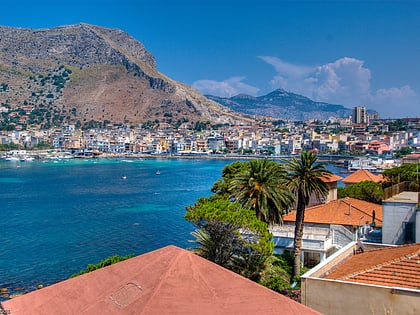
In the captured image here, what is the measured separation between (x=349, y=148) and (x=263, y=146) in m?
27.1

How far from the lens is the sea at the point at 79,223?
1037 inches

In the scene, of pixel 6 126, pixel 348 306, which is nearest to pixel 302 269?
pixel 348 306

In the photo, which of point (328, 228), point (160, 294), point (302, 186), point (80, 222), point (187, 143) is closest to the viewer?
point (160, 294)

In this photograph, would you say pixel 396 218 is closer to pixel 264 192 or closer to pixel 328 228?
pixel 328 228

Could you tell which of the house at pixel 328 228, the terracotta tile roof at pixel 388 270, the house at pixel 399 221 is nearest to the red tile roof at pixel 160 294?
the terracotta tile roof at pixel 388 270

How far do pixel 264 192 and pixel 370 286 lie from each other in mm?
9104

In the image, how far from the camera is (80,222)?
40062 millimetres

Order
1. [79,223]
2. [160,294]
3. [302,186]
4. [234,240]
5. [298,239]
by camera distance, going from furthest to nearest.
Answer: [79,223] → [302,186] → [298,239] → [234,240] → [160,294]

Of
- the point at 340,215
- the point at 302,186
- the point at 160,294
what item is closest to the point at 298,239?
the point at 302,186

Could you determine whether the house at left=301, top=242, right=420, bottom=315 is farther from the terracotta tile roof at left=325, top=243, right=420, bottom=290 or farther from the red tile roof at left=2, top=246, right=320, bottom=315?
the red tile roof at left=2, top=246, right=320, bottom=315

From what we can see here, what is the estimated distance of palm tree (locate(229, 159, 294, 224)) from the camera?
16.5 metres

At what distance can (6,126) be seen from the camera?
7249 inches

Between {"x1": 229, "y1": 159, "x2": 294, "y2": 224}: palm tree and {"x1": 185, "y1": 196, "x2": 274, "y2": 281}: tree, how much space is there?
2377 millimetres

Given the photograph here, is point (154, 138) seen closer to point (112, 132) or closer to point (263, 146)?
point (112, 132)
